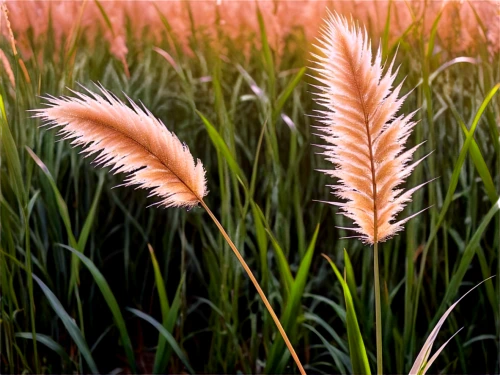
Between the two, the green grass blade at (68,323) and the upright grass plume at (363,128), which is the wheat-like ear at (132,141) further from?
the green grass blade at (68,323)

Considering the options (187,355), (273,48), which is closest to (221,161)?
(273,48)

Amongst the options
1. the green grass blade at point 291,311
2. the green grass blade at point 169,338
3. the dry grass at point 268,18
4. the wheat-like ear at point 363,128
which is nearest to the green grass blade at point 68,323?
the green grass blade at point 169,338

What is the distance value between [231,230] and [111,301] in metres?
0.27

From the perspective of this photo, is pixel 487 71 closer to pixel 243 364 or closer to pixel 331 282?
pixel 331 282

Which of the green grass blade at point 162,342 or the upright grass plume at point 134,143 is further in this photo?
the green grass blade at point 162,342

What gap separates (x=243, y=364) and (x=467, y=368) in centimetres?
48

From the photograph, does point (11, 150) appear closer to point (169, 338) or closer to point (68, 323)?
point (68, 323)

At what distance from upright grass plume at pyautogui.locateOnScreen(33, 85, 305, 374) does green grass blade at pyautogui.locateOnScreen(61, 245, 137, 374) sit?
58cm

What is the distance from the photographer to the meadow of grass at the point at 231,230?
Answer: 4.31 feet

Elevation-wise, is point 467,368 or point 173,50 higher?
point 173,50

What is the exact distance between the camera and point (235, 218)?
4.56 feet

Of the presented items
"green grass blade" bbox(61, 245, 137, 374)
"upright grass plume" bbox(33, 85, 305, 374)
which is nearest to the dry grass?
"green grass blade" bbox(61, 245, 137, 374)

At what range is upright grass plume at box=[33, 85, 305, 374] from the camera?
0.68 m

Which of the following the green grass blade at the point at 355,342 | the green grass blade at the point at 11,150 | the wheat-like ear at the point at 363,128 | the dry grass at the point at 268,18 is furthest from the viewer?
the dry grass at the point at 268,18
